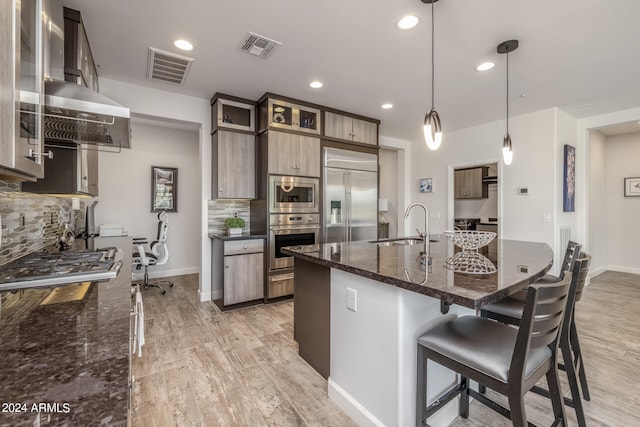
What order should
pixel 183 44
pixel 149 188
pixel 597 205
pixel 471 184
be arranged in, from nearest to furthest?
pixel 183 44 → pixel 149 188 → pixel 597 205 → pixel 471 184

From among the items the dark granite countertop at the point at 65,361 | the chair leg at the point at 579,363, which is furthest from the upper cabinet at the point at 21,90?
the chair leg at the point at 579,363

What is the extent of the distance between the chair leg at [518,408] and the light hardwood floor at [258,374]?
0.72 metres

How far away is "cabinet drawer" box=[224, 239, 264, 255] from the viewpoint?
137 inches

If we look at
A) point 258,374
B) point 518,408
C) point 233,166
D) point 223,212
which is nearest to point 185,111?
point 233,166

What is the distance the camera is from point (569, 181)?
4.33m

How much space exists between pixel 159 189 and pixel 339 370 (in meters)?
4.65

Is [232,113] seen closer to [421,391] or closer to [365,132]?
[365,132]

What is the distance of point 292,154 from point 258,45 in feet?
4.86

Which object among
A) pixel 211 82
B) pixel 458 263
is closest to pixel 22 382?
pixel 458 263

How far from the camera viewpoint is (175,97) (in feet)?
11.9

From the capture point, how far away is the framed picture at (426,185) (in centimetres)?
568

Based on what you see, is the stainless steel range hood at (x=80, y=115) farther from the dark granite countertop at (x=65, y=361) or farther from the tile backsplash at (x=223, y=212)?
the tile backsplash at (x=223, y=212)

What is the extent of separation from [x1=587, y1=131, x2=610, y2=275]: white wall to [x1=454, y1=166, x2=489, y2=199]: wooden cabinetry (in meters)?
1.75

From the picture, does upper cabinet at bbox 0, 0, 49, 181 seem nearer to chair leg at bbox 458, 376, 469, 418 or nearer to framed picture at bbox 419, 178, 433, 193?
chair leg at bbox 458, 376, 469, 418
